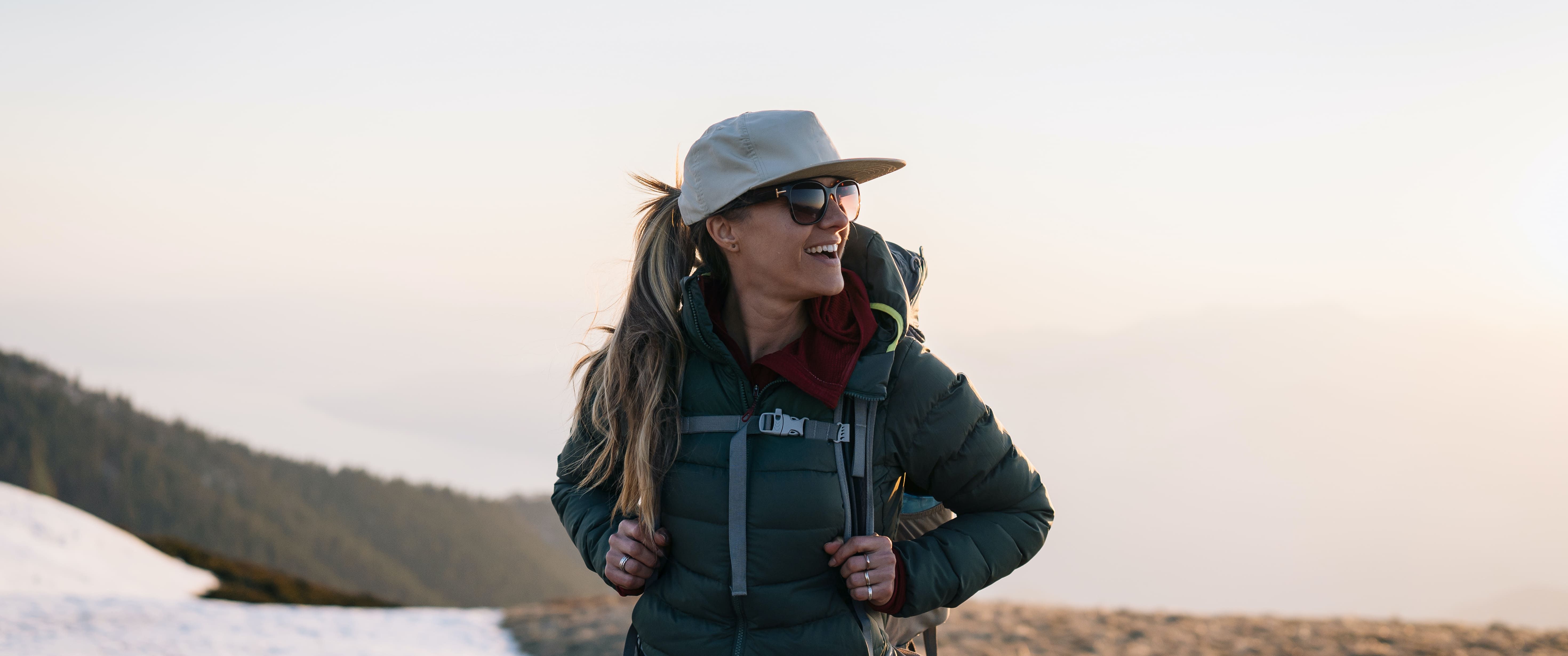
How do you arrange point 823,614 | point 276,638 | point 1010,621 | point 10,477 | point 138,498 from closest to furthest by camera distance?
point 823,614 < point 276,638 < point 1010,621 < point 10,477 < point 138,498

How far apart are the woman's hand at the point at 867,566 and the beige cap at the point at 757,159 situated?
0.88 metres

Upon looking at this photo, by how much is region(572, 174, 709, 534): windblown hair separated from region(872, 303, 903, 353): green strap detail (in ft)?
1.74

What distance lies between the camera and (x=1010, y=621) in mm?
8195

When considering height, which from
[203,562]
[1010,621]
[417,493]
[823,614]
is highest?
[823,614]

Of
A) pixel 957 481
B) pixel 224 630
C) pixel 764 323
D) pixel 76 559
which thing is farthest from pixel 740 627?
pixel 76 559

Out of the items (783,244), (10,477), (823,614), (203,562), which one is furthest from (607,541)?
(10,477)

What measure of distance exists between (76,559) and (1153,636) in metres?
9.60

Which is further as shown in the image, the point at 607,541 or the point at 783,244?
the point at 607,541

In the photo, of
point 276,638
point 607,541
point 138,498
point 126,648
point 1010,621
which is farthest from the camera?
point 138,498

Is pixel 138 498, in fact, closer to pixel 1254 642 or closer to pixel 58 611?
pixel 58 611

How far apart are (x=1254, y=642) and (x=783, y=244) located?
22.8 ft

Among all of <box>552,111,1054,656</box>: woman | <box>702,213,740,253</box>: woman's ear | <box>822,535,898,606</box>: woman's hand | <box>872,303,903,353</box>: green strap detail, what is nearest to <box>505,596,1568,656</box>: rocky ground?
<box>552,111,1054,656</box>: woman

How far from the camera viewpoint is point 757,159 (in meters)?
2.29

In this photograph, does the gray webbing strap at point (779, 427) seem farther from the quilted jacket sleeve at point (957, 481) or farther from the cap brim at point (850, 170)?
the cap brim at point (850, 170)
